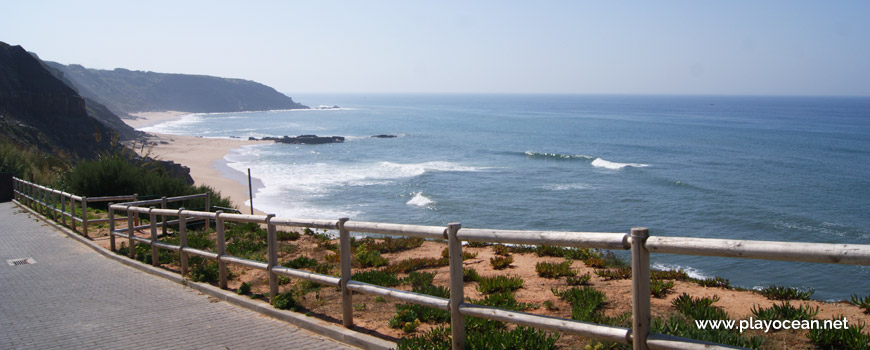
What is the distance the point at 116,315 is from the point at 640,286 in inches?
234

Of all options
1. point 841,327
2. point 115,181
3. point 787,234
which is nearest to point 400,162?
point 787,234

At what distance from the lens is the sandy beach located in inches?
1508

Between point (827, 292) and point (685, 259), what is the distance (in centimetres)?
456

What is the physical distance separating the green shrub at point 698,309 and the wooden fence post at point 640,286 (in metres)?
2.00

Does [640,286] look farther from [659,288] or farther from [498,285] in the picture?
[498,285]

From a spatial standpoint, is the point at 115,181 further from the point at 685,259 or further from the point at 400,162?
the point at 400,162

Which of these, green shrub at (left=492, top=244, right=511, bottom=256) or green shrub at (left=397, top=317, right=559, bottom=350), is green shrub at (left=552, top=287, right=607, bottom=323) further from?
green shrub at (left=492, top=244, right=511, bottom=256)

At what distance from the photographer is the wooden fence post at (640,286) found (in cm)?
366

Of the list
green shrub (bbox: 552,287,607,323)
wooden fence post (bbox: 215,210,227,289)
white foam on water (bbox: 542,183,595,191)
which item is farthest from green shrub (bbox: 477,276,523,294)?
white foam on water (bbox: 542,183,595,191)

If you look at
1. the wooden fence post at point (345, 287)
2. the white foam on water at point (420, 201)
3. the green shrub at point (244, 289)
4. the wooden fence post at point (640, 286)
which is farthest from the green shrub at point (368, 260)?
the white foam on water at point (420, 201)

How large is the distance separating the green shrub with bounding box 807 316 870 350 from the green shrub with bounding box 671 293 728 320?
722mm

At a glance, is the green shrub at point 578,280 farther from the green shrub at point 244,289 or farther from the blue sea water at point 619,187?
the blue sea water at point 619,187

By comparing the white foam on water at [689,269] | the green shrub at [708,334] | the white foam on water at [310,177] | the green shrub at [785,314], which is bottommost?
the white foam on water at [689,269]

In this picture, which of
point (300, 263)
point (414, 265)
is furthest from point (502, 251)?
point (300, 263)
